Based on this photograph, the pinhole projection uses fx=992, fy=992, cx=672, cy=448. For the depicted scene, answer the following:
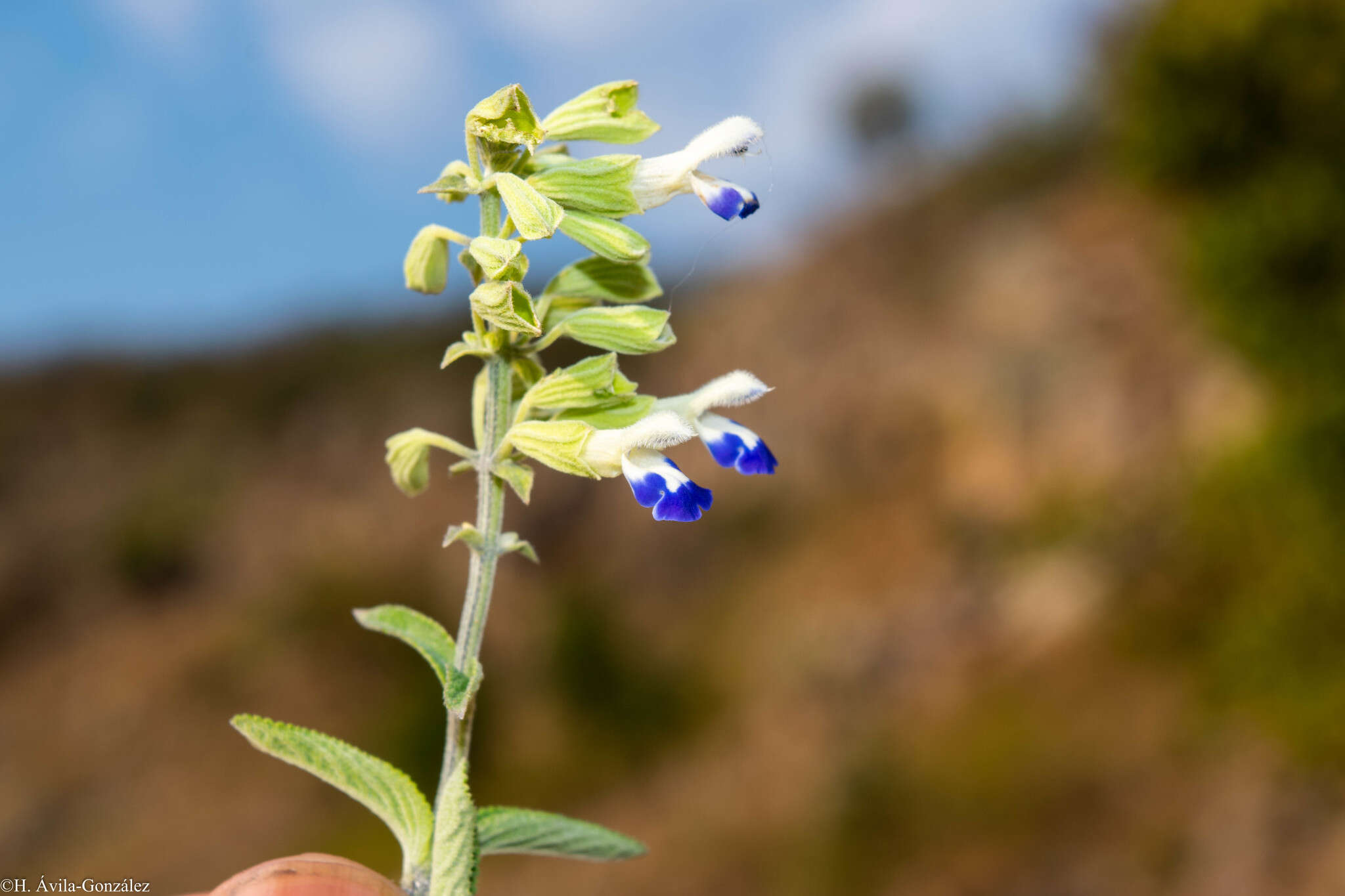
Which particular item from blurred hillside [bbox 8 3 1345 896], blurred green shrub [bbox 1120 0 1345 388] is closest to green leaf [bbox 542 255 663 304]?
blurred hillside [bbox 8 3 1345 896]

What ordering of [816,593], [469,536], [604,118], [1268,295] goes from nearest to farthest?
[469,536], [604,118], [1268,295], [816,593]

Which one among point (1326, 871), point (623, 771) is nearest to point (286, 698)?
point (623, 771)

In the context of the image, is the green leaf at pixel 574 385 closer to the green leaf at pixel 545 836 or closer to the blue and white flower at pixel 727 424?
the blue and white flower at pixel 727 424

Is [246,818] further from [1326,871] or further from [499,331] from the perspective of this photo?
[499,331]

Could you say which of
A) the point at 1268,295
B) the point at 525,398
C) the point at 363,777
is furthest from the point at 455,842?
the point at 1268,295

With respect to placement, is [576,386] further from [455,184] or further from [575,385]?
[455,184]

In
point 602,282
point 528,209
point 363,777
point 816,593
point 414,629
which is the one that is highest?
point 816,593
